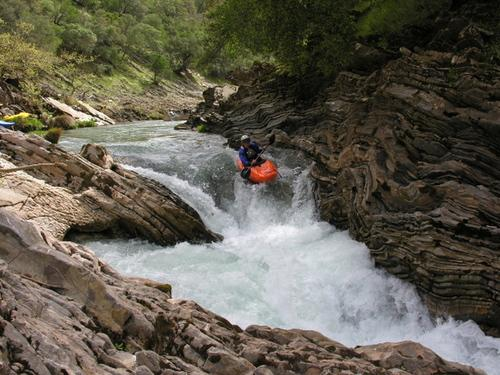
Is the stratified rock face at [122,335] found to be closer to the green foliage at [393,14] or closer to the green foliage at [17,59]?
the green foliage at [393,14]

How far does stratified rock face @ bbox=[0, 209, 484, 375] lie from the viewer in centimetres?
471

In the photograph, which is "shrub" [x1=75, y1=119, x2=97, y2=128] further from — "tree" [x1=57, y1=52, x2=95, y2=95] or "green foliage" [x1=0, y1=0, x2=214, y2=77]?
"tree" [x1=57, y1=52, x2=95, y2=95]

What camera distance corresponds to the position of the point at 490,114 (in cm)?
1094

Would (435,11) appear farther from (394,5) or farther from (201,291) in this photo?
(201,291)

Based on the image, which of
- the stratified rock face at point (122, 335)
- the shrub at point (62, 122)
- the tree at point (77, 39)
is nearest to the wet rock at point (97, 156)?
the stratified rock face at point (122, 335)

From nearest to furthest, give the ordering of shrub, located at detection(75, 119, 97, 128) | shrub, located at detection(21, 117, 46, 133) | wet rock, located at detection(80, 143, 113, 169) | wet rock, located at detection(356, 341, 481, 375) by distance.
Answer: wet rock, located at detection(356, 341, 481, 375) < wet rock, located at detection(80, 143, 113, 169) < shrub, located at detection(21, 117, 46, 133) < shrub, located at detection(75, 119, 97, 128)

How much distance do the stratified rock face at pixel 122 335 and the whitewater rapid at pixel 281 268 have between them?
2337 millimetres

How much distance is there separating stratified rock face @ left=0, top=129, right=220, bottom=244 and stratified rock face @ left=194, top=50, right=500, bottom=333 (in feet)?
15.6

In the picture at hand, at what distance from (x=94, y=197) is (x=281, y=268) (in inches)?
228

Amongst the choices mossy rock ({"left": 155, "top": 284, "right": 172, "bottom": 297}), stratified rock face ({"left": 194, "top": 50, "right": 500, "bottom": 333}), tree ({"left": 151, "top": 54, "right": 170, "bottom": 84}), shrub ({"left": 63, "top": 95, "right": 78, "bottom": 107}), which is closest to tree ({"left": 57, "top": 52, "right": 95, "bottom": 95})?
shrub ({"left": 63, "top": 95, "right": 78, "bottom": 107})

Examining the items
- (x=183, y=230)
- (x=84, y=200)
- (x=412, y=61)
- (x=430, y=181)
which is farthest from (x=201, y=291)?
(x=412, y=61)

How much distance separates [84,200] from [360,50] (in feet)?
36.4

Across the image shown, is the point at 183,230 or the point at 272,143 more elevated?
the point at 272,143

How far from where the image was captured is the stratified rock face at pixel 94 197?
12.9 metres
